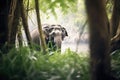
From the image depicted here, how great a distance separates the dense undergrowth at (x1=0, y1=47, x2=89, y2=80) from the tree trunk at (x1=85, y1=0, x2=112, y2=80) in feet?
0.45

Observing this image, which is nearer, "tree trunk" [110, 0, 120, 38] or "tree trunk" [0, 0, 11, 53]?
"tree trunk" [0, 0, 11, 53]

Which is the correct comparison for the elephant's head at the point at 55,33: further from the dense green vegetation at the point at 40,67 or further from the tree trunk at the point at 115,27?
the dense green vegetation at the point at 40,67

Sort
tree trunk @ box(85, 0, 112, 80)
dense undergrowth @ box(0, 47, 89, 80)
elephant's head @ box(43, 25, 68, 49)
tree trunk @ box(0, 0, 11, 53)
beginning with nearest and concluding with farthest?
tree trunk @ box(85, 0, 112, 80) < dense undergrowth @ box(0, 47, 89, 80) < tree trunk @ box(0, 0, 11, 53) < elephant's head @ box(43, 25, 68, 49)

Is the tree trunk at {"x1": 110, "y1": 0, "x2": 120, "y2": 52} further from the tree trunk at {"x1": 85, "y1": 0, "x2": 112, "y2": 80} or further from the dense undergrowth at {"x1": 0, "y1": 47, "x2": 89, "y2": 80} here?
the tree trunk at {"x1": 85, "y1": 0, "x2": 112, "y2": 80}

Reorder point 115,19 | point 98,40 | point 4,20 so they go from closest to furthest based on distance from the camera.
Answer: point 98,40
point 4,20
point 115,19

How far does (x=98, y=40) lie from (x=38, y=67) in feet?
1.20

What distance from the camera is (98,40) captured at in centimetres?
118

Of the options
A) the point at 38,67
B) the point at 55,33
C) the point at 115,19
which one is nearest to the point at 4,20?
the point at 38,67

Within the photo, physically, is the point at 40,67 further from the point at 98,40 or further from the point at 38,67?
the point at 98,40

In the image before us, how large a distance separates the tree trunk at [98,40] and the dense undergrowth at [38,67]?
0.14 m

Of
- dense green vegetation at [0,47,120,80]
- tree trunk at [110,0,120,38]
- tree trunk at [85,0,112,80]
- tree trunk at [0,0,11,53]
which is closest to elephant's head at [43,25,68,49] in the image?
tree trunk at [110,0,120,38]

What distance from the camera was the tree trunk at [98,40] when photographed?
1.14 meters

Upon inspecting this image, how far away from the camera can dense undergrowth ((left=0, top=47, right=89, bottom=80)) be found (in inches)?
53.2

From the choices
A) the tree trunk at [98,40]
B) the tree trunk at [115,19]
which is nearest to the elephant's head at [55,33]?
the tree trunk at [115,19]
